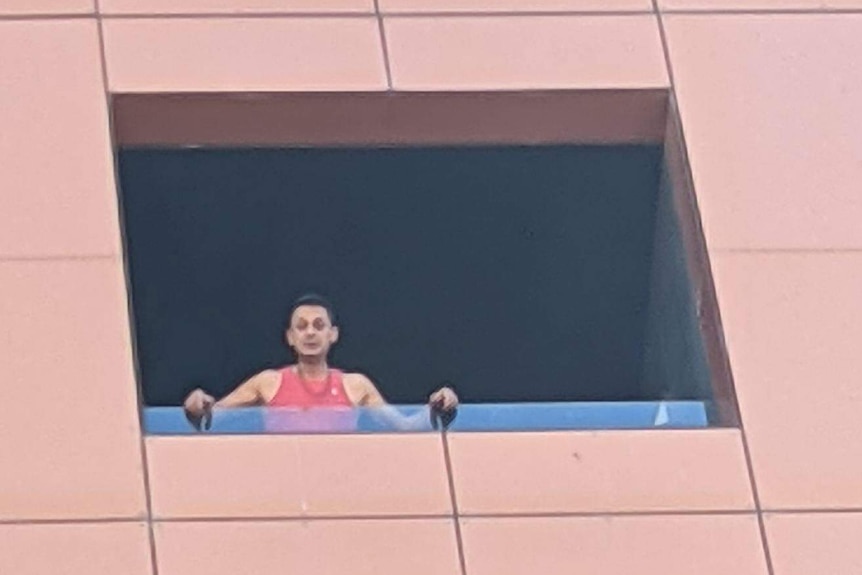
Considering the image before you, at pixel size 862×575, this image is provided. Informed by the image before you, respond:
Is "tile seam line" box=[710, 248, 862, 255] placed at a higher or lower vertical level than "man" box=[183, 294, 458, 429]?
higher

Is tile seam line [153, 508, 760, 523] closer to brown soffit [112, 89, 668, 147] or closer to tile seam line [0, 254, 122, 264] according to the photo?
tile seam line [0, 254, 122, 264]

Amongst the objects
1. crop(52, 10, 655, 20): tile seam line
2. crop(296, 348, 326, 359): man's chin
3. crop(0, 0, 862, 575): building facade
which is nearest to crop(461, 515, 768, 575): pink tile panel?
crop(0, 0, 862, 575): building facade

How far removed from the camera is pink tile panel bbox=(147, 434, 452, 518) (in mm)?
11781

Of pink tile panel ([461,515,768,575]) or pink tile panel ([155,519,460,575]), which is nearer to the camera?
pink tile panel ([155,519,460,575])

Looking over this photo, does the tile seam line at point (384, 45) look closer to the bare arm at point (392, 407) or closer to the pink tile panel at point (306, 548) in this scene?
the bare arm at point (392, 407)

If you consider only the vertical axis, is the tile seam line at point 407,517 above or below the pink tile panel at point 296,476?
below

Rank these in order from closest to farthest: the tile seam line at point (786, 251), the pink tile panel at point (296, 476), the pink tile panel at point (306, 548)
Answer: the pink tile panel at point (306, 548) → the pink tile panel at point (296, 476) → the tile seam line at point (786, 251)

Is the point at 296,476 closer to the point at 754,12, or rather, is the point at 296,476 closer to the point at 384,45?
the point at 384,45

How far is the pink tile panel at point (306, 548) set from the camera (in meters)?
11.6

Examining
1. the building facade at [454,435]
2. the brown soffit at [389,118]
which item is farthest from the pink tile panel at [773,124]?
the brown soffit at [389,118]

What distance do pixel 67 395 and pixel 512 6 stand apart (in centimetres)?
301

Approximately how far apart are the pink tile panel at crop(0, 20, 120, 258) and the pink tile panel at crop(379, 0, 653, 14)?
1436 millimetres

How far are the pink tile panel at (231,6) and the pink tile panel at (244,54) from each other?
Result: 0.16 ft

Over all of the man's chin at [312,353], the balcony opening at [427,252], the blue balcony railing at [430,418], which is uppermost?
the balcony opening at [427,252]
